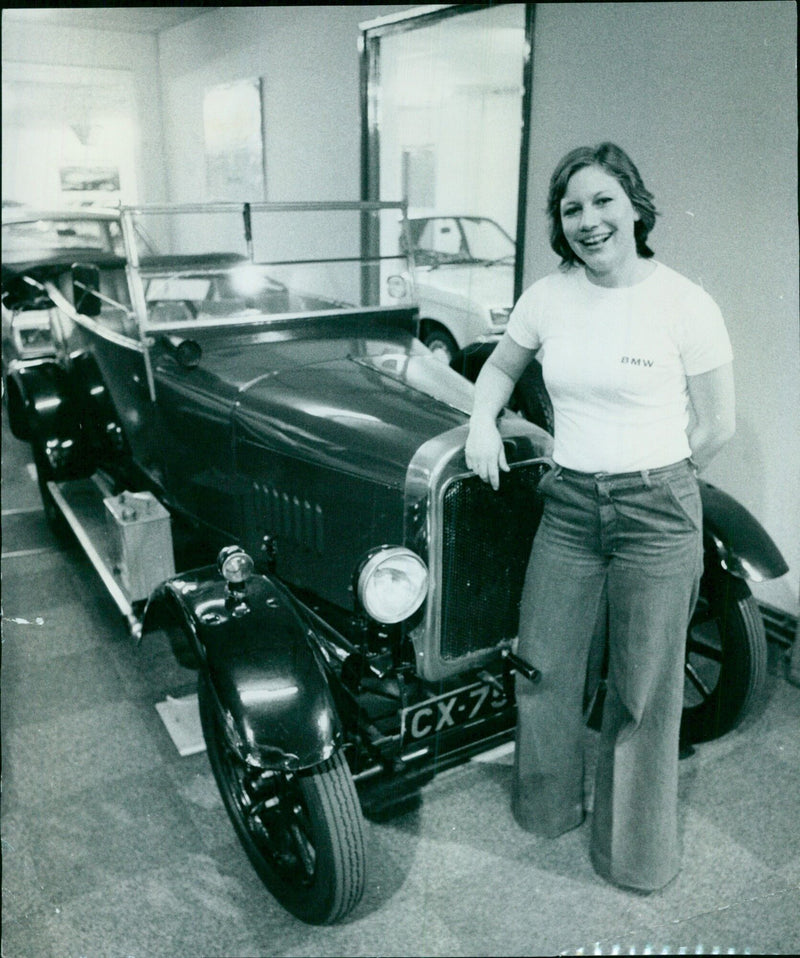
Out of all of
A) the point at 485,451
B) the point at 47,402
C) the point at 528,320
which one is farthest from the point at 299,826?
the point at 47,402

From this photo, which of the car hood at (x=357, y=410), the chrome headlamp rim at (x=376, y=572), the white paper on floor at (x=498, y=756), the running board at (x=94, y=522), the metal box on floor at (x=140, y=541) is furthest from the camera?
the running board at (x=94, y=522)

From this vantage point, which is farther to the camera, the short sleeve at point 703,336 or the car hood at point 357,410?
the car hood at point 357,410

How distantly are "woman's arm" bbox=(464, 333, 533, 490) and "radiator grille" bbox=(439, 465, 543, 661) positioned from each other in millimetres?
94

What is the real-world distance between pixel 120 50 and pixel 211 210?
2.56 ft

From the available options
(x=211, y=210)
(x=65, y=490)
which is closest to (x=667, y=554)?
(x=211, y=210)

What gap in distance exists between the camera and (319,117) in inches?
69.4

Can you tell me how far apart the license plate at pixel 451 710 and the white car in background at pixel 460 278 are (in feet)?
3.06

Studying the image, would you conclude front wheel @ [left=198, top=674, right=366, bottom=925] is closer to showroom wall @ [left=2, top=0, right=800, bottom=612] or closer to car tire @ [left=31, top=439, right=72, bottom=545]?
showroom wall @ [left=2, top=0, right=800, bottom=612]

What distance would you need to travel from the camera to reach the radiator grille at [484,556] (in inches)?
70.9

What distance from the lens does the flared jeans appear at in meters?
1.55

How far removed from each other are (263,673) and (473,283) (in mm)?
1272

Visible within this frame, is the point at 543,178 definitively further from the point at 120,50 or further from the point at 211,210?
the point at 211,210

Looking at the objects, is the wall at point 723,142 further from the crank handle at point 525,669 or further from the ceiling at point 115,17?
the ceiling at point 115,17

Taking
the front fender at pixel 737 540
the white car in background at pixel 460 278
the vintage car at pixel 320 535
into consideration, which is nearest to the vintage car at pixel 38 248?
the vintage car at pixel 320 535
